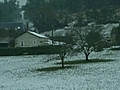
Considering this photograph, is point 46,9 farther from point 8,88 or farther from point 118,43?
point 8,88

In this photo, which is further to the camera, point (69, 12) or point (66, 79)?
point (69, 12)

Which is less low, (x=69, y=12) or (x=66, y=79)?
(x=69, y=12)

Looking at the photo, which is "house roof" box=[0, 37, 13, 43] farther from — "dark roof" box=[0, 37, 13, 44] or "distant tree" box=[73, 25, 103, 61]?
"distant tree" box=[73, 25, 103, 61]

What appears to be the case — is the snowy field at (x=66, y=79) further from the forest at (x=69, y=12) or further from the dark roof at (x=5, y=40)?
the forest at (x=69, y=12)

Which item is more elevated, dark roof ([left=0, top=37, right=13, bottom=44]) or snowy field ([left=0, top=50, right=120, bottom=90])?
dark roof ([left=0, top=37, right=13, bottom=44])

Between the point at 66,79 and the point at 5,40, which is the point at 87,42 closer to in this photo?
the point at 66,79

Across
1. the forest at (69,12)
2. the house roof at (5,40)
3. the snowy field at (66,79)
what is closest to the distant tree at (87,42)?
the snowy field at (66,79)

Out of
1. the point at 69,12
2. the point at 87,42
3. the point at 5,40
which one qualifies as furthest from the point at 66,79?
the point at 69,12

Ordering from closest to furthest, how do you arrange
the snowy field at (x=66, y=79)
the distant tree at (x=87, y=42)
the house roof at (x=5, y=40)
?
1. the snowy field at (x=66, y=79)
2. the distant tree at (x=87, y=42)
3. the house roof at (x=5, y=40)

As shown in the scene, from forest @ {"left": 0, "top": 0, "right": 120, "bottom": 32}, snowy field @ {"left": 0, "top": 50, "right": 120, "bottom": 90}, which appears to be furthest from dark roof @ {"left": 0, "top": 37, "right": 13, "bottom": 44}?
snowy field @ {"left": 0, "top": 50, "right": 120, "bottom": 90}

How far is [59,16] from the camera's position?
142 meters

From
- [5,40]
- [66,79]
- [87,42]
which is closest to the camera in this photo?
[66,79]

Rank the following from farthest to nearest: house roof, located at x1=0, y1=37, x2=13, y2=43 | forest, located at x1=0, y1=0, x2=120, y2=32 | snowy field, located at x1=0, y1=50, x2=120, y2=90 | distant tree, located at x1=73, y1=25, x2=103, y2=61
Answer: forest, located at x1=0, y1=0, x2=120, y2=32 < house roof, located at x1=0, y1=37, x2=13, y2=43 < distant tree, located at x1=73, y1=25, x2=103, y2=61 < snowy field, located at x1=0, y1=50, x2=120, y2=90

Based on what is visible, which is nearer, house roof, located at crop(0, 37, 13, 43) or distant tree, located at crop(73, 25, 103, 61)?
distant tree, located at crop(73, 25, 103, 61)
